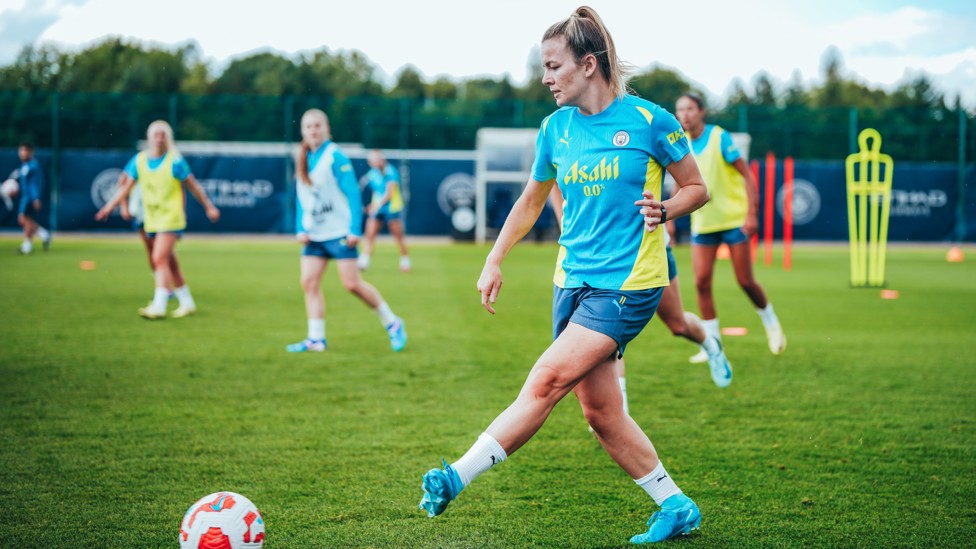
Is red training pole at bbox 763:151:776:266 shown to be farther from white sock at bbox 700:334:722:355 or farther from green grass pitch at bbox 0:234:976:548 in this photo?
white sock at bbox 700:334:722:355

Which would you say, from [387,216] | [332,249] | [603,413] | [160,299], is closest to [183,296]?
→ [160,299]

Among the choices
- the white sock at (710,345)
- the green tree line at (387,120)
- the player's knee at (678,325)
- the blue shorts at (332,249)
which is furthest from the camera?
the green tree line at (387,120)

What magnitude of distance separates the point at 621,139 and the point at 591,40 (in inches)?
15.1

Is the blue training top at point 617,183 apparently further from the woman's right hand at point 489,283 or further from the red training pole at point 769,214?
the red training pole at point 769,214

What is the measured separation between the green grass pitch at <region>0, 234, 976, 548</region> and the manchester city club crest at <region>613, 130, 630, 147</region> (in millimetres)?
1562

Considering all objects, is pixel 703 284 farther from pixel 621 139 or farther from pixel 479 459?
pixel 479 459

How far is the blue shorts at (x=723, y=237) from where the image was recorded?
786cm

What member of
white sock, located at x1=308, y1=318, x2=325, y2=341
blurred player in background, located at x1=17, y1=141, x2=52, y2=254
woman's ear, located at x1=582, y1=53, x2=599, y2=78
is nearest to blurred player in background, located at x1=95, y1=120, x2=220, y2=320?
white sock, located at x1=308, y1=318, x2=325, y2=341

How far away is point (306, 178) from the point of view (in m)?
8.37

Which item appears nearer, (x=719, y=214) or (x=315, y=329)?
(x=719, y=214)

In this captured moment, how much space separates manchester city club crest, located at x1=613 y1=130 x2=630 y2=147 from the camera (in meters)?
3.47

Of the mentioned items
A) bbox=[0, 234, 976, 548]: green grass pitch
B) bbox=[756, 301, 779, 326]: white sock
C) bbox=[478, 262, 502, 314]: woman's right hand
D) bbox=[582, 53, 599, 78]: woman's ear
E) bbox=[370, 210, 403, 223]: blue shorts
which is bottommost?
bbox=[0, 234, 976, 548]: green grass pitch

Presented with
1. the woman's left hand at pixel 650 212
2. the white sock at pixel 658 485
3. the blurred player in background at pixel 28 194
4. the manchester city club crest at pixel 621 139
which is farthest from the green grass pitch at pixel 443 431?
the blurred player in background at pixel 28 194

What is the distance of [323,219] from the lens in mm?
8320
